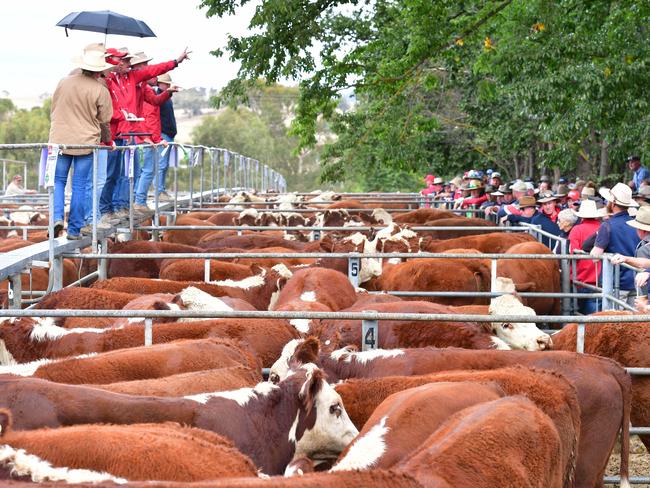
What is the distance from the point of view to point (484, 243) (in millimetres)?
14703

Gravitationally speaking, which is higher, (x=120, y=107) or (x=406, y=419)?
(x=120, y=107)

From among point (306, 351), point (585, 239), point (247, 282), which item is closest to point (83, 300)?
point (247, 282)

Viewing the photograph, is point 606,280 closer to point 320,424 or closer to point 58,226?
point 320,424

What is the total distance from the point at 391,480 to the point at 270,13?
11.1 metres

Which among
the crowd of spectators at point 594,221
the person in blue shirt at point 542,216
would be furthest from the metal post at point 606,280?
the person in blue shirt at point 542,216

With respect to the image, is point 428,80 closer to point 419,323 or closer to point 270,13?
point 270,13

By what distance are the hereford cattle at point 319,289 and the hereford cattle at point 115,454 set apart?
→ 15.5 feet

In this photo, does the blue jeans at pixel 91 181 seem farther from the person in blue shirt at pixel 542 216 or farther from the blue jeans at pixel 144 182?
the person in blue shirt at pixel 542 216

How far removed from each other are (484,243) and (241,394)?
9443 millimetres

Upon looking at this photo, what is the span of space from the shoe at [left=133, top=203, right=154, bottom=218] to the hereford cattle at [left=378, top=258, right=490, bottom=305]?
3.78 metres

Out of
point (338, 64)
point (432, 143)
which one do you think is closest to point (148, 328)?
point (338, 64)

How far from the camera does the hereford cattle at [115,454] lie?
4301 millimetres

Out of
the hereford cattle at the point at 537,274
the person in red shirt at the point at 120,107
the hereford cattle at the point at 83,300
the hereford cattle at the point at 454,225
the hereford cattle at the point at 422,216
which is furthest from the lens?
the hereford cattle at the point at 422,216

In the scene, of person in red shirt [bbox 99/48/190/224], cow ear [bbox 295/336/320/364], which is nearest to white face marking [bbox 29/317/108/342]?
cow ear [bbox 295/336/320/364]
